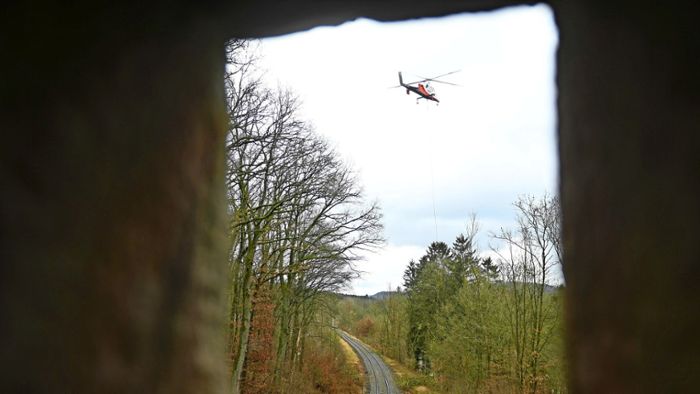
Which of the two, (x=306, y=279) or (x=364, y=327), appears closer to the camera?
(x=306, y=279)

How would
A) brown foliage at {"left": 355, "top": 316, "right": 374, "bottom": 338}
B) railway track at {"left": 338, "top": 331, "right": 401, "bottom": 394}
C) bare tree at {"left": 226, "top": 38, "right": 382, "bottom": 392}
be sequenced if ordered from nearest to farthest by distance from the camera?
bare tree at {"left": 226, "top": 38, "right": 382, "bottom": 392} → railway track at {"left": 338, "top": 331, "right": 401, "bottom": 394} → brown foliage at {"left": 355, "top": 316, "right": 374, "bottom": 338}

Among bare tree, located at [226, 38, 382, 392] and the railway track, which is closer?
bare tree, located at [226, 38, 382, 392]

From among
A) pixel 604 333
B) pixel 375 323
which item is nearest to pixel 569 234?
pixel 604 333

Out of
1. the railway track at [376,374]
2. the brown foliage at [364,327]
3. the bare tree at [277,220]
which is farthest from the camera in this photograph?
the brown foliage at [364,327]

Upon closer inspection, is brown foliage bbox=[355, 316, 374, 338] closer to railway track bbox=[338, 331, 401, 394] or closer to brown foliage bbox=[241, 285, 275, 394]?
railway track bbox=[338, 331, 401, 394]

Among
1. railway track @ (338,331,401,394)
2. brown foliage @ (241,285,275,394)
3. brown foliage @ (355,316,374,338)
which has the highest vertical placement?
A: brown foliage @ (241,285,275,394)

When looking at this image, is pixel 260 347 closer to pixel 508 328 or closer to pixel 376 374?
pixel 508 328

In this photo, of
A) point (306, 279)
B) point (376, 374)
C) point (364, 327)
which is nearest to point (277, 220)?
point (306, 279)

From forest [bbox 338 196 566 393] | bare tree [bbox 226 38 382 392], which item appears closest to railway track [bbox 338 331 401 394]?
forest [bbox 338 196 566 393]

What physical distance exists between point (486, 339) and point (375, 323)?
41964 mm

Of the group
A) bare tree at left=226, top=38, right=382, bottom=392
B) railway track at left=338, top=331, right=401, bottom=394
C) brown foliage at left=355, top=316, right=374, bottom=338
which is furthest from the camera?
brown foliage at left=355, top=316, right=374, bottom=338

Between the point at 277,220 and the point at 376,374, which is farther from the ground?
the point at 277,220

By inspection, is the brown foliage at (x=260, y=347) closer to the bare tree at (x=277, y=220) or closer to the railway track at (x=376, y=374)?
the bare tree at (x=277, y=220)

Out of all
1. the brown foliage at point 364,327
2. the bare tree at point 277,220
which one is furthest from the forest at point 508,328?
the brown foliage at point 364,327
